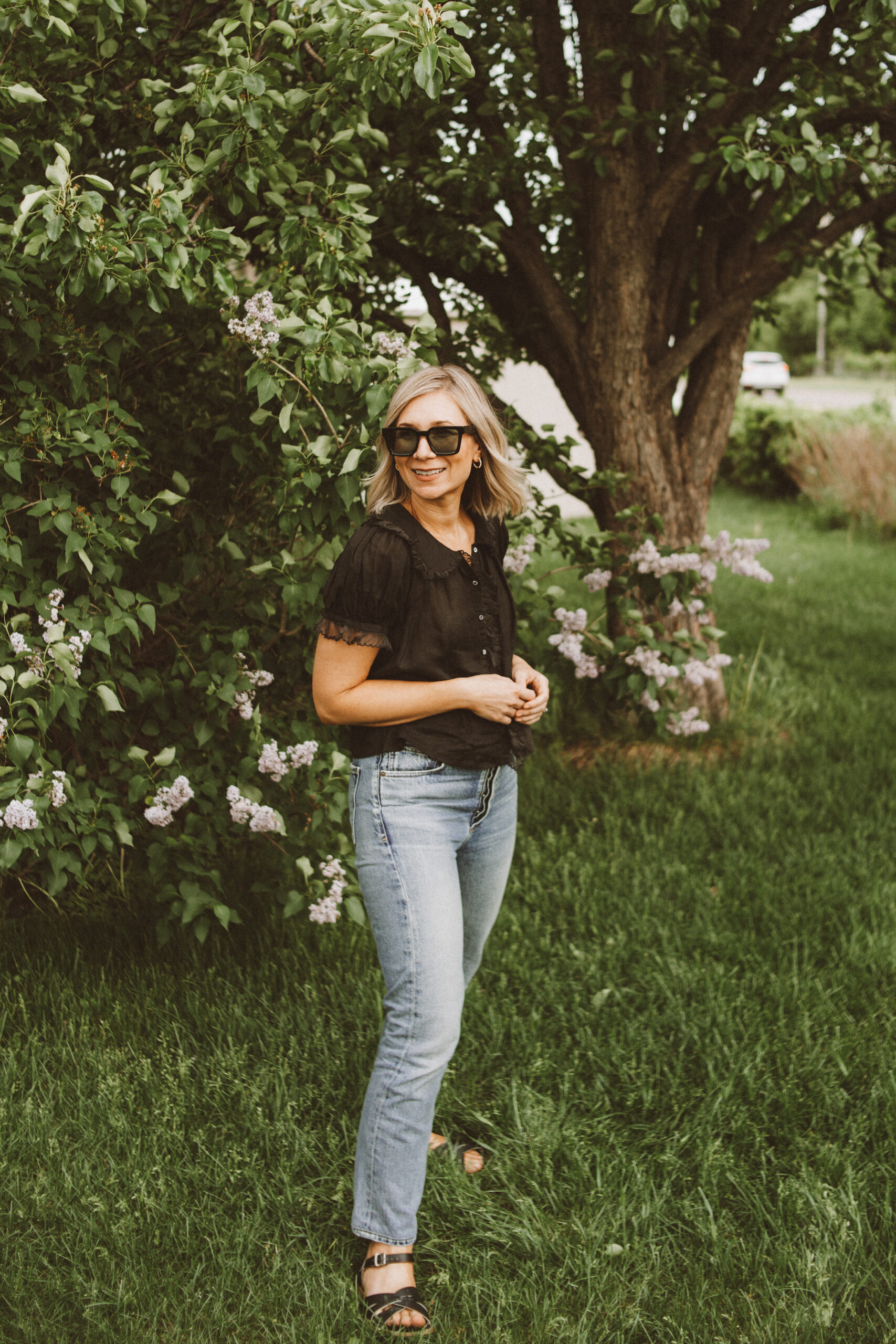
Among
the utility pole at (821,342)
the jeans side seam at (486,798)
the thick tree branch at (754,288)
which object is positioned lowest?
the jeans side seam at (486,798)

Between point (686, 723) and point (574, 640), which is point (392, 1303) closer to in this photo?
point (574, 640)

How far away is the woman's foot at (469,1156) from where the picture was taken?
267 centimetres

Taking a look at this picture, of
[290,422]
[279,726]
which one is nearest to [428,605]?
[290,422]

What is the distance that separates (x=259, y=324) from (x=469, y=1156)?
2.14 meters

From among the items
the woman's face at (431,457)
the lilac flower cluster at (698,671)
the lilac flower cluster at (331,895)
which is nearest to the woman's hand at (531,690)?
the woman's face at (431,457)

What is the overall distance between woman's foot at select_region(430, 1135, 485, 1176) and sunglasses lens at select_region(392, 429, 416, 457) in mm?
1645

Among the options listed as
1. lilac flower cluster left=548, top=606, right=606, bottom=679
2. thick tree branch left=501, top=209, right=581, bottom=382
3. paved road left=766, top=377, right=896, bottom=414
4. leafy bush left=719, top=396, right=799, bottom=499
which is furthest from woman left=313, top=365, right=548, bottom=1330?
paved road left=766, top=377, right=896, bottom=414

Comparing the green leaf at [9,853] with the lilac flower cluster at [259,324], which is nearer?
the green leaf at [9,853]

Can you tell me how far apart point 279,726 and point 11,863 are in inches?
35.6

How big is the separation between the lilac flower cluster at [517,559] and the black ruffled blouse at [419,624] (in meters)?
1.49

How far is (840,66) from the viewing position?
4.44 m

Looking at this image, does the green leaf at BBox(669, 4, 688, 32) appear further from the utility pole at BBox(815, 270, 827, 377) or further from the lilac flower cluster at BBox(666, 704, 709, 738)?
the utility pole at BBox(815, 270, 827, 377)

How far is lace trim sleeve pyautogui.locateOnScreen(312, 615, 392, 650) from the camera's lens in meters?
2.08

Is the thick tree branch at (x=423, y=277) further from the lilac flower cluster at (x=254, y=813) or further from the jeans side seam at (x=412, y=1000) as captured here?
the jeans side seam at (x=412, y=1000)
